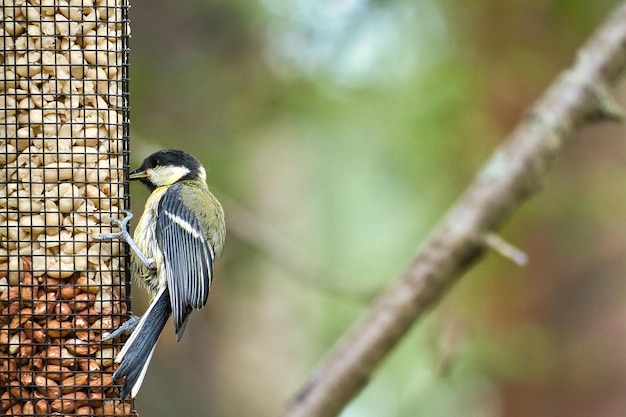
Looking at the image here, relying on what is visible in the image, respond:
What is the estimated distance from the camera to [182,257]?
13.9ft

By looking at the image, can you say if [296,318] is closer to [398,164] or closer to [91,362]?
[398,164]

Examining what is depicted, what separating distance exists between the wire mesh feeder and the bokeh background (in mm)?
2198

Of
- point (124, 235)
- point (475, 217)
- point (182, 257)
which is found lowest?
point (182, 257)

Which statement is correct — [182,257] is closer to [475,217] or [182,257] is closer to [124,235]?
[124,235]

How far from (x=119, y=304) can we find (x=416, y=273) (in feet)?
4.47

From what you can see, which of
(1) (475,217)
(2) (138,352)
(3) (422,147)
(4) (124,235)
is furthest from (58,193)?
(3) (422,147)

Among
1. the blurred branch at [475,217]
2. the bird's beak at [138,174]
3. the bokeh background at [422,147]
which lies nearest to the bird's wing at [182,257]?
the bird's beak at [138,174]

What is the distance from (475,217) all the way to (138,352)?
151cm

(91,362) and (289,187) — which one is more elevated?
(91,362)

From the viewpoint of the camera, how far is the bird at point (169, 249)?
386 centimetres

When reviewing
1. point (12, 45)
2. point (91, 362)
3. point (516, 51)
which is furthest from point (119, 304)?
point (516, 51)

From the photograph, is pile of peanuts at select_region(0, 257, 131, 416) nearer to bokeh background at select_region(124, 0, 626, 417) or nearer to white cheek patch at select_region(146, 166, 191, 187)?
white cheek patch at select_region(146, 166, 191, 187)

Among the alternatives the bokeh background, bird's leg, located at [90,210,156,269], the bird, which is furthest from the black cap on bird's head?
the bokeh background

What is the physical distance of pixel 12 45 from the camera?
4.02 metres
